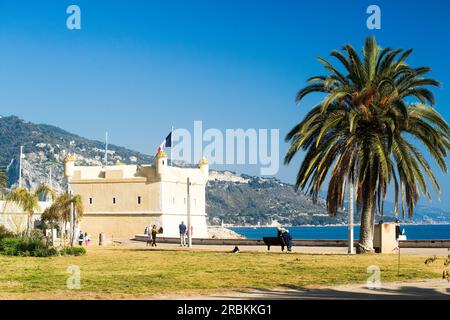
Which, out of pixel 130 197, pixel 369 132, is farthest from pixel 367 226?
Answer: pixel 130 197

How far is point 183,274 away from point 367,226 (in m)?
12.1

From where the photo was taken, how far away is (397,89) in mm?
29578

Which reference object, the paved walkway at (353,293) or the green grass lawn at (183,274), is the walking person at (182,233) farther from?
the paved walkway at (353,293)

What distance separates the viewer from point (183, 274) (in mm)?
20688

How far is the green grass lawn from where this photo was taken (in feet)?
55.0

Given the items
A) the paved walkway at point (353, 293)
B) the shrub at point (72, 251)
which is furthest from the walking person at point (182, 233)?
the paved walkway at point (353, 293)

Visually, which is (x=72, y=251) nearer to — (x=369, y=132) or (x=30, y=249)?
(x=30, y=249)

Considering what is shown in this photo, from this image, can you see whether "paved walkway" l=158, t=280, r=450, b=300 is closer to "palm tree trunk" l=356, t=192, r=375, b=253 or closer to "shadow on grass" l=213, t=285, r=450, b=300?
"shadow on grass" l=213, t=285, r=450, b=300

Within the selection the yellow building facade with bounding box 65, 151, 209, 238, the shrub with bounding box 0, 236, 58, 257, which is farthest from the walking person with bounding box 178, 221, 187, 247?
the yellow building facade with bounding box 65, 151, 209, 238

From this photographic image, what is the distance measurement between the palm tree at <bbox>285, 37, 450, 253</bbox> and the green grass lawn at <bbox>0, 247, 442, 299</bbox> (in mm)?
3104

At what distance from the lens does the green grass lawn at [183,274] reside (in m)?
16.8

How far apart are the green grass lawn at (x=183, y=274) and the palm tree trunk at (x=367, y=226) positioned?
2.30 meters
